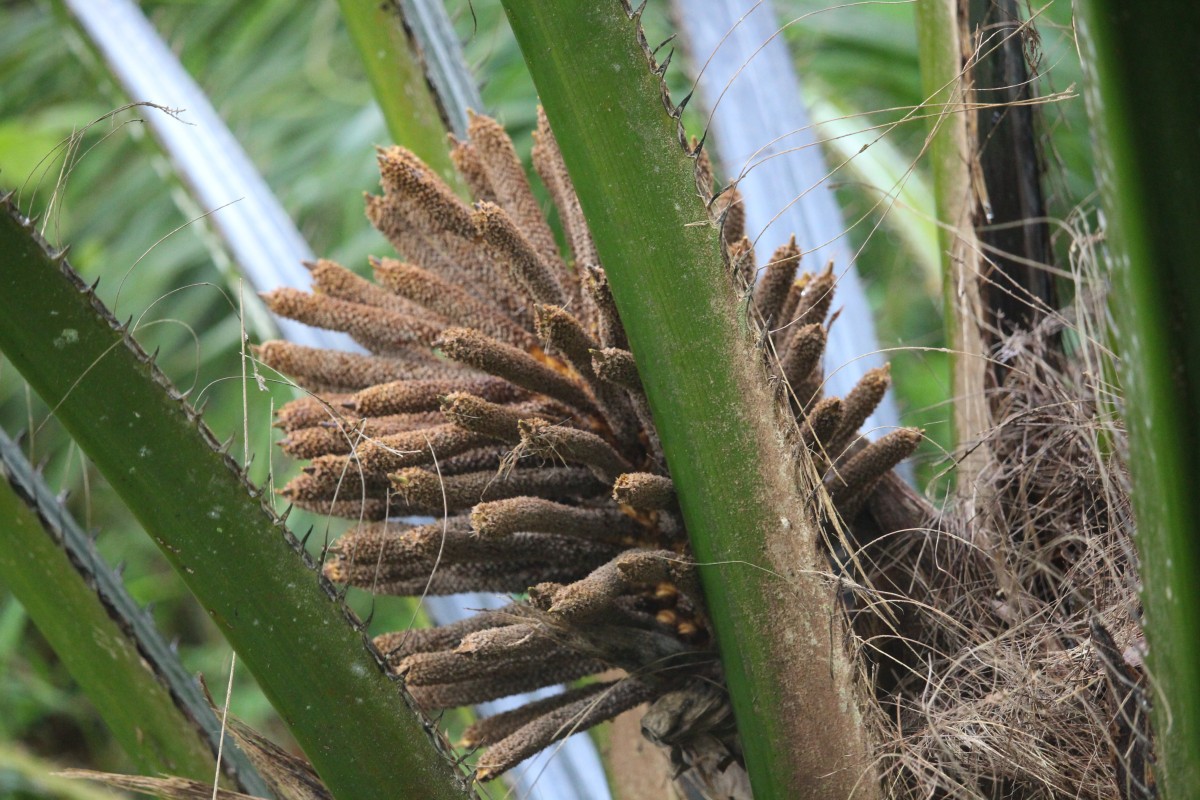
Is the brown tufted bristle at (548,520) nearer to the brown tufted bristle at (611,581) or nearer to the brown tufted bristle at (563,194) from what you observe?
the brown tufted bristle at (611,581)

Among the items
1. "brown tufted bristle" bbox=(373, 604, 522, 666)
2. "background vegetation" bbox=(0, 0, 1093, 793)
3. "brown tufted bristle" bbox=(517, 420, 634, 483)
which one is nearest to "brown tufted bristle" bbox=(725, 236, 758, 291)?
"brown tufted bristle" bbox=(517, 420, 634, 483)

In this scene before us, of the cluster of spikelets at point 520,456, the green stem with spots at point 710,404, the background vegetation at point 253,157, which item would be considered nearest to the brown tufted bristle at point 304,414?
the cluster of spikelets at point 520,456

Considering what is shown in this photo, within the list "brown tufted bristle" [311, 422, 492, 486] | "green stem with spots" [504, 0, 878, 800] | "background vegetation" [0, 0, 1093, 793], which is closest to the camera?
"green stem with spots" [504, 0, 878, 800]

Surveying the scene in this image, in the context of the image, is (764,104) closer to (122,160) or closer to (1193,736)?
(1193,736)

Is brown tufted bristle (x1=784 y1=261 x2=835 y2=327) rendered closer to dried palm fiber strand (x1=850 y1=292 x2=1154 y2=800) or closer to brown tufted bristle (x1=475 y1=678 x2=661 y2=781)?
dried palm fiber strand (x1=850 y1=292 x2=1154 y2=800)

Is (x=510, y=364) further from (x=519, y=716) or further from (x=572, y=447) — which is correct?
(x=519, y=716)

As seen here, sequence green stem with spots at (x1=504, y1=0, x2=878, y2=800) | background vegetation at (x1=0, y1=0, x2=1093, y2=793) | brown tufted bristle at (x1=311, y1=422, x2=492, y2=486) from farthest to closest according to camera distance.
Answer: background vegetation at (x1=0, y1=0, x2=1093, y2=793)
brown tufted bristle at (x1=311, y1=422, x2=492, y2=486)
green stem with spots at (x1=504, y1=0, x2=878, y2=800)

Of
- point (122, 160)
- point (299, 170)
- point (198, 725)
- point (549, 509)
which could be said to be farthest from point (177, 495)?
point (122, 160)
